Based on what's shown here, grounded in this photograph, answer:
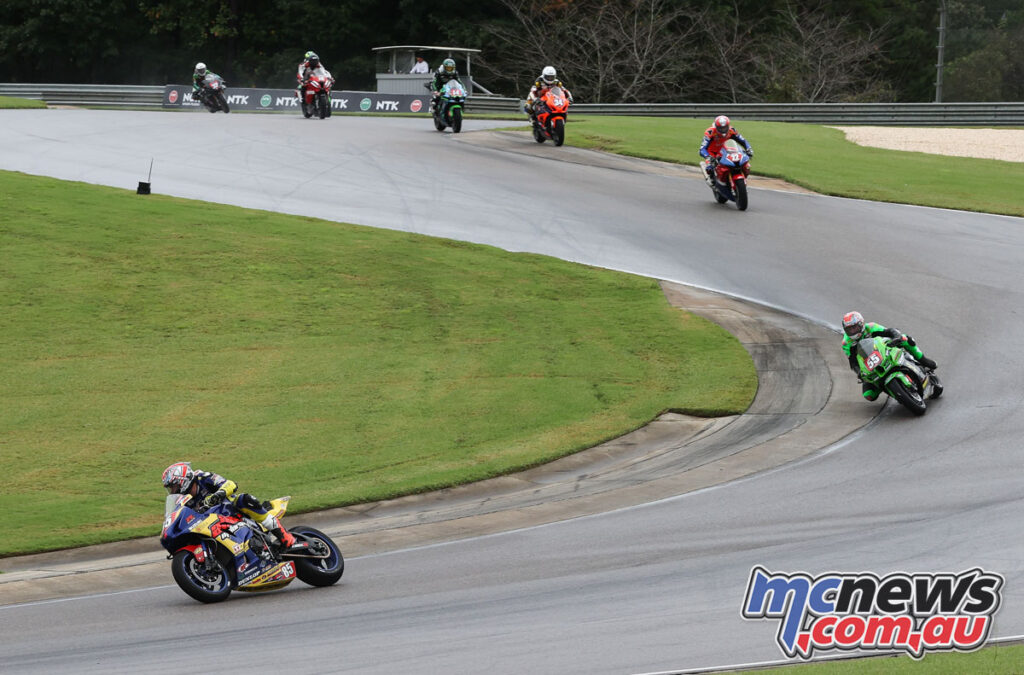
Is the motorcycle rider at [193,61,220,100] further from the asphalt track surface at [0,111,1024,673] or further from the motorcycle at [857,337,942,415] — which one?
the motorcycle at [857,337,942,415]

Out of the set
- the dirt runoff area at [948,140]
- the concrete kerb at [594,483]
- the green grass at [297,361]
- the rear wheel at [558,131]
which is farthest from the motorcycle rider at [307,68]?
the concrete kerb at [594,483]

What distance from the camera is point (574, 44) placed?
65.1 m

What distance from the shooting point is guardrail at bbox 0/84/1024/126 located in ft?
164

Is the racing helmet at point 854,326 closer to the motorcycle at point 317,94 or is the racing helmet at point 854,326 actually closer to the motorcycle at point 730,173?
the motorcycle at point 730,173

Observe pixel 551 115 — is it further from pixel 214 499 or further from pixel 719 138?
pixel 214 499

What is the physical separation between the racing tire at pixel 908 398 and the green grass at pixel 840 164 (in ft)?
48.4

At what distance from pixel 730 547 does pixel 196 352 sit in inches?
441

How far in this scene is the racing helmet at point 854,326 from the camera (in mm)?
16922

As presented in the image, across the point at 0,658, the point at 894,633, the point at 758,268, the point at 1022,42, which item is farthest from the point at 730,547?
the point at 1022,42

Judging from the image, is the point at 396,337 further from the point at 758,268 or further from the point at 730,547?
the point at 730,547

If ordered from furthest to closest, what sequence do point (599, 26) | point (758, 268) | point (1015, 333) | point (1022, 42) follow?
point (1022, 42) → point (599, 26) → point (758, 268) → point (1015, 333)

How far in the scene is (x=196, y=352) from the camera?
2002 cm

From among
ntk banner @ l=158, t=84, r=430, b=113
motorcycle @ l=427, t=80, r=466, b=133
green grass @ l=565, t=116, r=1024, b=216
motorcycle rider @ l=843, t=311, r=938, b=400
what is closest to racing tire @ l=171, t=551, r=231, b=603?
motorcycle rider @ l=843, t=311, r=938, b=400

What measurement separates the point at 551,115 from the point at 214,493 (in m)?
26.8
